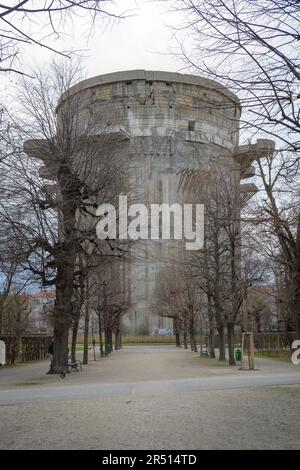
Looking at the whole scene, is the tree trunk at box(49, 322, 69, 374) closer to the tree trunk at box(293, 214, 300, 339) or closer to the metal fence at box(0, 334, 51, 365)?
the tree trunk at box(293, 214, 300, 339)

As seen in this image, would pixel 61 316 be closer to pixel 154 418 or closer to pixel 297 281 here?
pixel 297 281

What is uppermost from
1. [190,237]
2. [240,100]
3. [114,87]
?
[114,87]

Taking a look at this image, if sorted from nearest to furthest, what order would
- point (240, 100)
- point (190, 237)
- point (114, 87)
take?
1. point (240, 100)
2. point (190, 237)
3. point (114, 87)

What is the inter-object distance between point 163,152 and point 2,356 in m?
53.7

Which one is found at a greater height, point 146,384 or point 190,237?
point 190,237

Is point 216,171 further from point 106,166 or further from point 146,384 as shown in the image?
point 146,384

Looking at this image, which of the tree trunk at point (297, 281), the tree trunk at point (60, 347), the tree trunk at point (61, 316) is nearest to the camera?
the tree trunk at point (297, 281)

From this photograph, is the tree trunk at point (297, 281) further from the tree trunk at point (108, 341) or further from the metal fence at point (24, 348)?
the tree trunk at point (108, 341)

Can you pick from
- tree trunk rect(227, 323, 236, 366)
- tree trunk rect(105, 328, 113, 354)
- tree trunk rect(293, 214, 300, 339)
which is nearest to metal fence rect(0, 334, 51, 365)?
tree trunk rect(105, 328, 113, 354)

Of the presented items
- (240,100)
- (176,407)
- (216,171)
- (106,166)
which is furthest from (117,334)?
(240,100)

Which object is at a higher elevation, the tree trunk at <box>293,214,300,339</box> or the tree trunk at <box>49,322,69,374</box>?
the tree trunk at <box>293,214,300,339</box>

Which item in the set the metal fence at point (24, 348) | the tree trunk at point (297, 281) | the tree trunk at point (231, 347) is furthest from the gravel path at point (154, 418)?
the metal fence at point (24, 348)

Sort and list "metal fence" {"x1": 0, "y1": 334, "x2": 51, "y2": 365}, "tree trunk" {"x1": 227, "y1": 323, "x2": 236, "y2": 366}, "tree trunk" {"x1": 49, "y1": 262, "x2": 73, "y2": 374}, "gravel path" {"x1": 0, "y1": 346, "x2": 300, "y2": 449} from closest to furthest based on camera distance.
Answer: "gravel path" {"x1": 0, "y1": 346, "x2": 300, "y2": 449} → "tree trunk" {"x1": 49, "y1": 262, "x2": 73, "y2": 374} → "tree trunk" {"x1": 227, "y1": 323, "x2": 236, "y2": 366} → "metal fence" {"x1": 0, "y1": 334, "x2": 51, "y2": 365}

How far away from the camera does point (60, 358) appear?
1077 inches
